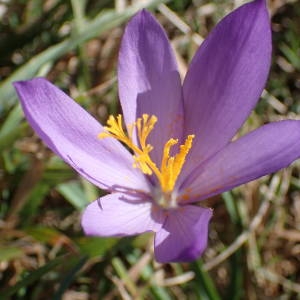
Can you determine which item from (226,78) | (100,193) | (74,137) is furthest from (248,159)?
(100,193)

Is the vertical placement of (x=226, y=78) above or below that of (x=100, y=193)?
above

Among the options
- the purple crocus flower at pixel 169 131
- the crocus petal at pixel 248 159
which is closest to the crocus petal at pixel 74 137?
the purple crocus flower at pixel 169 131

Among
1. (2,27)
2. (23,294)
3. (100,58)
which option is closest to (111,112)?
(100,58)

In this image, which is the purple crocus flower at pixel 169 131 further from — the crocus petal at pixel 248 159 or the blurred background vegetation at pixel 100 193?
the blurred background vegetation at pixel 100 193

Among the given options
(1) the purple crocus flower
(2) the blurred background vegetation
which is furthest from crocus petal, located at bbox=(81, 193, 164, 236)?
(2) the blurred background vegetation

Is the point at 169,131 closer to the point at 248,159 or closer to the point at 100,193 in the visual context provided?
the point at 248,159
